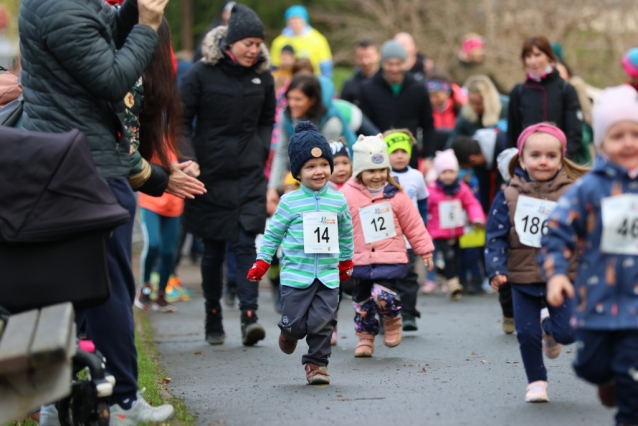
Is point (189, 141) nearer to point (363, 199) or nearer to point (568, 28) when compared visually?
point (363, 199)

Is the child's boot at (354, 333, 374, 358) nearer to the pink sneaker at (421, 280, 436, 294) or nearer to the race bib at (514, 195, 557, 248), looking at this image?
the race bib at (514, 195, 557, 248)

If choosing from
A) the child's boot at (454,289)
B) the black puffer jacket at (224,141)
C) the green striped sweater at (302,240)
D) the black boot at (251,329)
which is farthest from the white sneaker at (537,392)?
the child's boot at (454,289)

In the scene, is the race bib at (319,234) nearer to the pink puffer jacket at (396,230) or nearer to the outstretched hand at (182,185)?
the outstretched hand at (182,185)

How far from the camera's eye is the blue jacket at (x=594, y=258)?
15.5 ft

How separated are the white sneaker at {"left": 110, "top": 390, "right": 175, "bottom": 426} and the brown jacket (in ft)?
6.83

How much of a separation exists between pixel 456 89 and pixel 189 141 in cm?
762

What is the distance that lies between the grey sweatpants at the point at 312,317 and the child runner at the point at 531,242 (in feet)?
3.77

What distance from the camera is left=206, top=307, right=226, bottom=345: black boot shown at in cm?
898

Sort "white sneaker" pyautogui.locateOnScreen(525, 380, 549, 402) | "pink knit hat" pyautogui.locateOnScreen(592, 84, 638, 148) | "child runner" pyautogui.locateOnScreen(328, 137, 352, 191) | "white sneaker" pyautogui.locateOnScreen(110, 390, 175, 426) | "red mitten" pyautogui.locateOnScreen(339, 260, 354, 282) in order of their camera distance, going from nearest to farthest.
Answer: "pink knit hat" pyautogui.locateOnScreen(592, 84, 638, 148) → "white sneaker" pyautogui.locateOnScreen(110, 390, 175, 426) → "white sneaker" pyautogui.locateOnScreen(525, 380, 549, 402) → "red mitten" pyautogui.locateOnScreen(339, 260, 354, 282) → "child runner" pyautogui.locateOnScreen(328, 137, 352, 191)

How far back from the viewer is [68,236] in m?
4.93

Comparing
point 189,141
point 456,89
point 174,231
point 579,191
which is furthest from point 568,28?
point 579,191

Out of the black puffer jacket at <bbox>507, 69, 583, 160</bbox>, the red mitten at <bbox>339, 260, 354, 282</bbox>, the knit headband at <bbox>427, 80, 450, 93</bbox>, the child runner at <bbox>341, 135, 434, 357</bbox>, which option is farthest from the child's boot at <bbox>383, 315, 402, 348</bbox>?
the knit headband at <bbox>427, 80, 450, 93</bbox>

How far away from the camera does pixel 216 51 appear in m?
8.91

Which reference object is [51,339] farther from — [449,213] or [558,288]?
[449,213]
